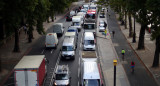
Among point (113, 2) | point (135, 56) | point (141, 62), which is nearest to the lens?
point (141, 62)

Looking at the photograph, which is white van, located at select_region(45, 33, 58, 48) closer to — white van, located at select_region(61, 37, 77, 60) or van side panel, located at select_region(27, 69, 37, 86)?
white van, located at select_region(61, 37, 77, 60)

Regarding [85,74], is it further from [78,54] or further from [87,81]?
[78,54]

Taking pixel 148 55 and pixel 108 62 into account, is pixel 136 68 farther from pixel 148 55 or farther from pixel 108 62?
pixel 148 55

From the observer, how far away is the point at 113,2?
33.1 m

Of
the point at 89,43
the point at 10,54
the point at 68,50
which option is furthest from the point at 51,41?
the point at 10,54

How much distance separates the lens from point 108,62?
2847 cm

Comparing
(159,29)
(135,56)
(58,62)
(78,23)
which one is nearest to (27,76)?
(58,62)

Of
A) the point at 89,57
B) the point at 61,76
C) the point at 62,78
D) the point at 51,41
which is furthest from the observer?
the point at 51,41

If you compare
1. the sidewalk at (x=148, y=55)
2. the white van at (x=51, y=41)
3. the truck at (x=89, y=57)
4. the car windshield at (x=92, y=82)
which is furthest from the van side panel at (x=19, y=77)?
the white van at (x=51, y=41)

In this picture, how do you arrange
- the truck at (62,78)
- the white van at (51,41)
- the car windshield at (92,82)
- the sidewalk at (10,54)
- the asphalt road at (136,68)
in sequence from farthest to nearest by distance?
the white van at (51,41) → the sidewalk at (10,54) → the asphalt road at (136,68) → the truck at (62,78) → the car windshield at (92,82)

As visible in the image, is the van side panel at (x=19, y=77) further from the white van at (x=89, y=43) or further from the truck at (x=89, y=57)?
the white van at (x=89, y=43)

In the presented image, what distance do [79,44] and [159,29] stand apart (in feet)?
59.7

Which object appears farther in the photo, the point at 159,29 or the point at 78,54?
the point at 78,54

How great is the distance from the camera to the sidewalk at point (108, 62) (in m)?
22.9
